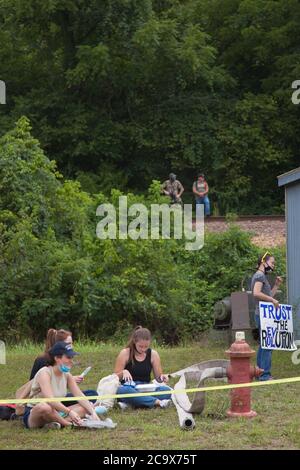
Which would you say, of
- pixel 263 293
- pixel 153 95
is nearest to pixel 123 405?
pixel 263 293

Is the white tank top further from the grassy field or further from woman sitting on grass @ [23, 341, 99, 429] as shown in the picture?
the grassy field

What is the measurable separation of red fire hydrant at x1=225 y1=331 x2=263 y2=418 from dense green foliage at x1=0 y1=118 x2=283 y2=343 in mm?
10934

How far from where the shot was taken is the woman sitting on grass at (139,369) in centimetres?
1039

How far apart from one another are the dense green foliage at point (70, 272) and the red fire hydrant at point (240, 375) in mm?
10934

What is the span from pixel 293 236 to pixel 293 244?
0.14 metres


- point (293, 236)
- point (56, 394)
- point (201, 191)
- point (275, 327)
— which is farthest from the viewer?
point (201, 191)

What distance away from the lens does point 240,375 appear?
382 inches

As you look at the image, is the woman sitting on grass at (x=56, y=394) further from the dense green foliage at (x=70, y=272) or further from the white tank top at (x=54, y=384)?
the dense green foliage at (x=70, y=272)

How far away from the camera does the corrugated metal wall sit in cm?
1638

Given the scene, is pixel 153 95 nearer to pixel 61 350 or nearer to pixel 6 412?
pixel 6 412

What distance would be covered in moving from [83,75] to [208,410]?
27948mm

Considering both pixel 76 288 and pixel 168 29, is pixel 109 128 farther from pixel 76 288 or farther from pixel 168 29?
pixel 76 288
